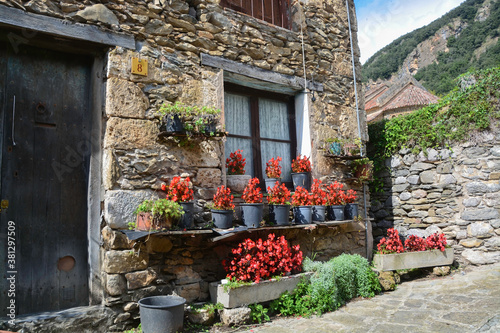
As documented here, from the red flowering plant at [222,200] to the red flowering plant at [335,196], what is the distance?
5.91 ft

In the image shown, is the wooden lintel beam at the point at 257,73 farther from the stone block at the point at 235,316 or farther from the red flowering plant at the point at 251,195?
the stone block at the point at 235,316

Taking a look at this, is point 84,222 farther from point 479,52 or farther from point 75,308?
point 479,52

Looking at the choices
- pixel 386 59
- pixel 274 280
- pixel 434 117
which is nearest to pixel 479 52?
pixel 386 59

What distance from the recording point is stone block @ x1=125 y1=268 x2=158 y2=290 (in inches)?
145

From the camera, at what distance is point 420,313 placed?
4086mm

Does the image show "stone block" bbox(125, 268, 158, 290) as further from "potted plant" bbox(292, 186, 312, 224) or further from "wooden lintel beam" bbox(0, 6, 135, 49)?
"wooden lintel beam" bbox(0, 6, 135, 49)

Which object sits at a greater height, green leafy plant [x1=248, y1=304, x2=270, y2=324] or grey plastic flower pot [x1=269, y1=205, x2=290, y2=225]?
grey plastic flower pot [x1=269, y1=205, x2=290, y2=225]

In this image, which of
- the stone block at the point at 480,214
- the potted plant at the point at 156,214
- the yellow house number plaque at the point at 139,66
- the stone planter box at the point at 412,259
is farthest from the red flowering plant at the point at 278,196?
the stone block at the point at 480,214

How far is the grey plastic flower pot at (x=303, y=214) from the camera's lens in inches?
191

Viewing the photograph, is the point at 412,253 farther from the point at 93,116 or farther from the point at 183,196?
the point at 93,116

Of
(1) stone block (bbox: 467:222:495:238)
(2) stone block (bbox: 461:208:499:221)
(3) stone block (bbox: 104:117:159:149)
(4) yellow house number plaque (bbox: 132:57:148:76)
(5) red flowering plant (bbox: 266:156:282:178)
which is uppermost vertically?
(4) yellow house number plaque (bbox: 132:57:148:76)

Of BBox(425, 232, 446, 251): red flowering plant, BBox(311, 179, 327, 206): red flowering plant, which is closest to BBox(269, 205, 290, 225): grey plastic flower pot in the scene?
BBox(311, 179, 327, 206): red flowering plant

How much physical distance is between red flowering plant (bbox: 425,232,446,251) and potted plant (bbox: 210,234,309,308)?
117 inches

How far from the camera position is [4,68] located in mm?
3551
